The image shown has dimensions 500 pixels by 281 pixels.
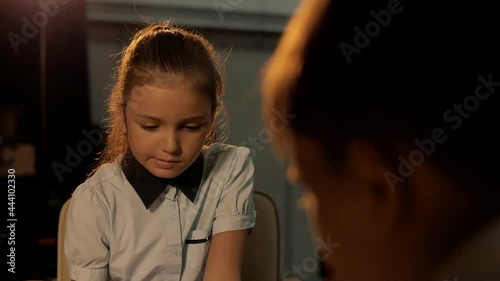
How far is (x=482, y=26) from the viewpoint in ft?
0.63

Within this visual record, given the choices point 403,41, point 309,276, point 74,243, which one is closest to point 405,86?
point 403,41

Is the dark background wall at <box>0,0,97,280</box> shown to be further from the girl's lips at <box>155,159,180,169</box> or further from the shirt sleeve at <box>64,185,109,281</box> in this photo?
the girl's lips at <box>155,159,180,169</box>

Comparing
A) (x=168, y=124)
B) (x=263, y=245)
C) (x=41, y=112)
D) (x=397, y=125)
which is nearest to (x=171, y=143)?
(x=168, y=124)

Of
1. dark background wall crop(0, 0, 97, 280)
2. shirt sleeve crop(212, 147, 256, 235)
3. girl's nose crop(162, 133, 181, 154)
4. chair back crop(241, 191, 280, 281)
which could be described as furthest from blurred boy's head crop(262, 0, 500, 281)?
dark background wall crop(0, 0, 97, 280)

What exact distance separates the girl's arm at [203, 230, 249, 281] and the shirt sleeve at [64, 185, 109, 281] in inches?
7.3

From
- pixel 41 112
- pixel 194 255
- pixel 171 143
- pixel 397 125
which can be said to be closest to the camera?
pixel 397 125

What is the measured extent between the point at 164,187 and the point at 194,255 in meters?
0.14

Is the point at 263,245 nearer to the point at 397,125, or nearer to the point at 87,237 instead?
the point at 87,237

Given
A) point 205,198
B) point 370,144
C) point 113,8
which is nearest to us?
point 370,144

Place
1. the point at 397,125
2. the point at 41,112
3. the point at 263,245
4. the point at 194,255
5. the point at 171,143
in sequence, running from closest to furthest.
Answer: the point at 397,125 < the point at 171,143 < the point at 194,255 < the point at 263,245 < the point at 41,112

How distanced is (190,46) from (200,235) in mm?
338

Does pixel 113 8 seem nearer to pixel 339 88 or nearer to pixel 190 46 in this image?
pixel 190 46

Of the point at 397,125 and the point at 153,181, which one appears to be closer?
the point at 397,125

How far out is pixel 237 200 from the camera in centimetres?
119
